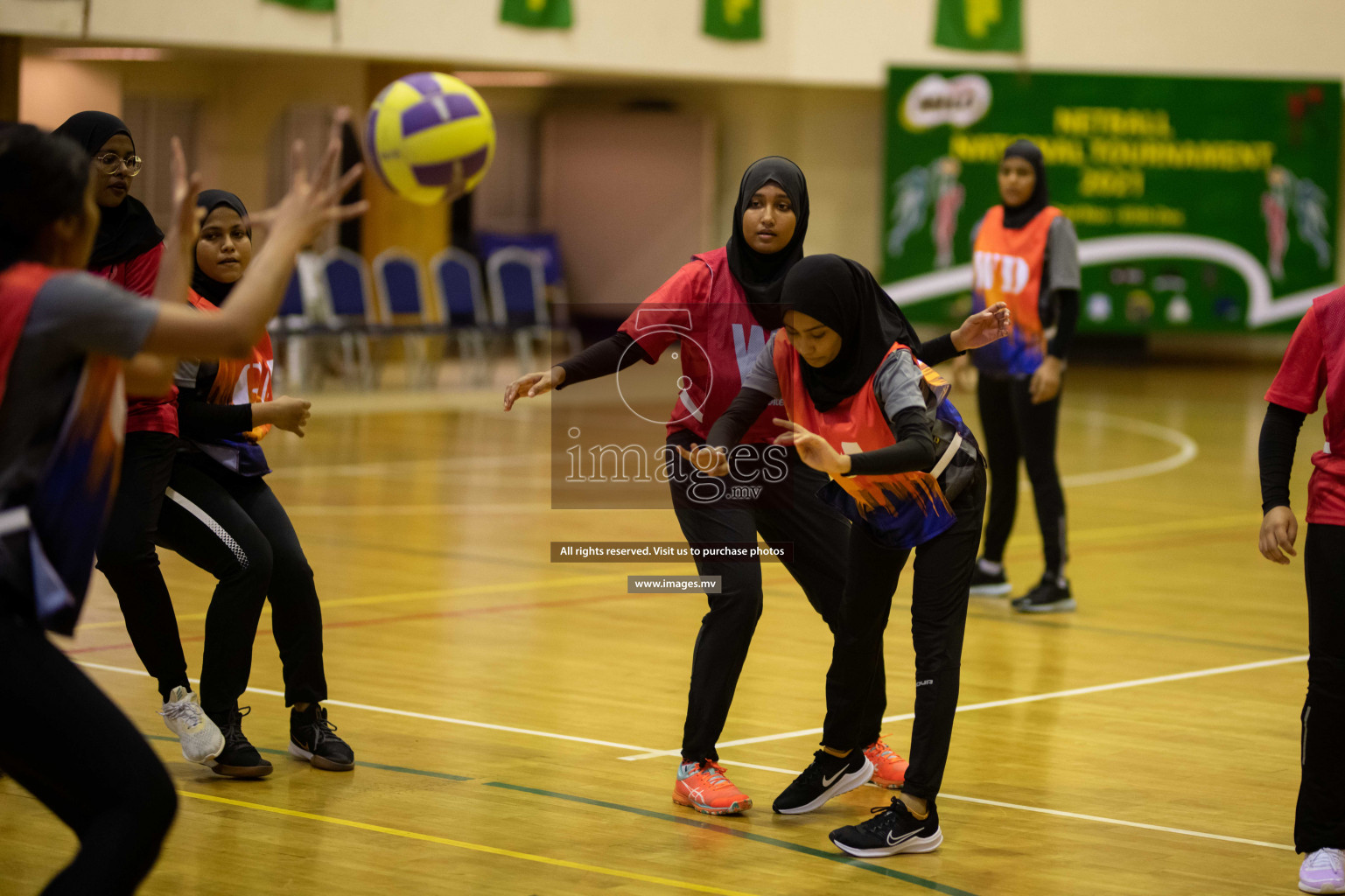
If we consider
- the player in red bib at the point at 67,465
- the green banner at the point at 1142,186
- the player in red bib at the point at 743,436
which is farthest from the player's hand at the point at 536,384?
the green banner at the point at 1142,186

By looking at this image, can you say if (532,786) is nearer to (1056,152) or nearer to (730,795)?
(730,795)

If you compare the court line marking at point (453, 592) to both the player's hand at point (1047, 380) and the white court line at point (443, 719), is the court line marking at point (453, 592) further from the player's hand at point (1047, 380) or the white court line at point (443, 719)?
the player's hand at point (1047, 380)

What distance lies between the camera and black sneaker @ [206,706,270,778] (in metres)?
4.90

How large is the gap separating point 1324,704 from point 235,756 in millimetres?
3029

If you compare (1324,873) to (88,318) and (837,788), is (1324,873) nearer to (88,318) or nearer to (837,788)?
(837,788)

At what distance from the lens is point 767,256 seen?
4836 millimetres

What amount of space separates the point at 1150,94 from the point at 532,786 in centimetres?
1896

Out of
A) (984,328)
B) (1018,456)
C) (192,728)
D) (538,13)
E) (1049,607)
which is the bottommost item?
(1049,607)

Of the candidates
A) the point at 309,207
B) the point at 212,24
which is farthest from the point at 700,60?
the point at 309,207

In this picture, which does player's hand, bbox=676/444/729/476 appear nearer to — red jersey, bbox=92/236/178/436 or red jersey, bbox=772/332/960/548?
red jersey, bbox=772/332/960/548

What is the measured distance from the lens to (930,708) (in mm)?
4371

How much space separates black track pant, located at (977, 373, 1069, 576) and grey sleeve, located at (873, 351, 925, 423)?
12.0ft

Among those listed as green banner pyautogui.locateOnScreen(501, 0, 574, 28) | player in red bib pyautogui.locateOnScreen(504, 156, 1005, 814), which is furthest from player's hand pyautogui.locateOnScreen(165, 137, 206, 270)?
green banner pyautogui.locateOnScreen(501, 0, 574, 28)

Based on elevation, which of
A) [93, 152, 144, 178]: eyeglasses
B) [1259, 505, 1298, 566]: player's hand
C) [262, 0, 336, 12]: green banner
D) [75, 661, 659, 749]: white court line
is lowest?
[75, 661, 659, 749]: white court line
